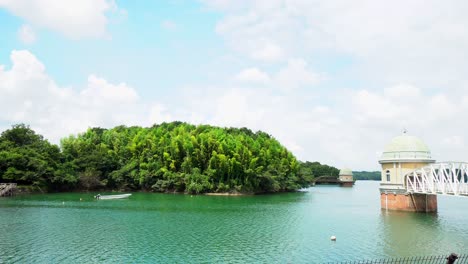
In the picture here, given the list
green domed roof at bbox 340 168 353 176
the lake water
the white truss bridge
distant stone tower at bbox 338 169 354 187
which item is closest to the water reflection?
the lake water

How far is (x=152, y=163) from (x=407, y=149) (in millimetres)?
39706

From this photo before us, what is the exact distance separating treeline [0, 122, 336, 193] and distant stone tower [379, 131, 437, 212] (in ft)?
84.5

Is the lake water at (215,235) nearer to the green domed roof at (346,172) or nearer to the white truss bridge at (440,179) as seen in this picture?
the white truss bridge at (440,179)

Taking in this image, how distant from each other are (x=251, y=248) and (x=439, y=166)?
19.3 m

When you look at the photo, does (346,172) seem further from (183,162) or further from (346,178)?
(183,162)

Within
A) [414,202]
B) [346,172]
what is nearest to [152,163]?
[414,202]

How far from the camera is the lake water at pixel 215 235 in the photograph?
738 inches

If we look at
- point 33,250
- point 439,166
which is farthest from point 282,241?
point 439,166

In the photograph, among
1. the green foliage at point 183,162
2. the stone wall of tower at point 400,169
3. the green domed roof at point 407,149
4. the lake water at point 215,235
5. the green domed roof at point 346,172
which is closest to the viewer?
the lake water at point 215,235

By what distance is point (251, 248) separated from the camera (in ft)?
67.4

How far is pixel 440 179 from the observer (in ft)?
101

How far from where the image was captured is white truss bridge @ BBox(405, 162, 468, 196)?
93.6ft

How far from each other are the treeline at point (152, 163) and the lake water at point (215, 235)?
22.1 m

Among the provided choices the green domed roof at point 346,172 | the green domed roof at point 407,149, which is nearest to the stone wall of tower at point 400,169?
the green domed roof at point 407,149
